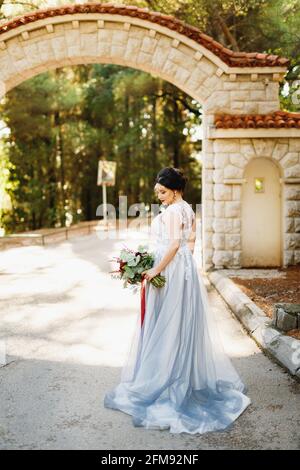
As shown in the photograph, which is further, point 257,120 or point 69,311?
point 257,120

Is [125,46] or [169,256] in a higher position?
[125,46]

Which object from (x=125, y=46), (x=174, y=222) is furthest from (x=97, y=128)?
(x=174, y=222)

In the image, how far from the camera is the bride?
4.29 metres

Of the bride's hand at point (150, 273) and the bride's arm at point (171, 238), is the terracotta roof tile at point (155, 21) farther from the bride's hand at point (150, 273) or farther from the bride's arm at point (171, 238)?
the bride's hand at point (150, 273)

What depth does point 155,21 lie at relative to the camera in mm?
10531

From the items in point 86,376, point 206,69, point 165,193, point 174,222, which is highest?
point 206,69

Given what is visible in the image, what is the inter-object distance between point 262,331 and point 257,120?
574cm

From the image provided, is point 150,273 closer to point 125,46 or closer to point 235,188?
point 235,188

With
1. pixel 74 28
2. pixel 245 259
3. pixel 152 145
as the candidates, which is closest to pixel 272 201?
pixel 245 259

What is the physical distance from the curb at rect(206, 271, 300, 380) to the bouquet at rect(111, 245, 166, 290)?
1.75 m

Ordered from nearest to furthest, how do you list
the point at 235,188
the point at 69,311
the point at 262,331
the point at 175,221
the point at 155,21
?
the point at 175,221, the point at 262,331, the point at 69,311, the point at 155,21, the point at 235,188

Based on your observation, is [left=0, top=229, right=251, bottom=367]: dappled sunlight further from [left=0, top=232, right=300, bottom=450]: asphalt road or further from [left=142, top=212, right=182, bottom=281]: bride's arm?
[left=142, top=212, right=182, bottom=281]: bride's arm

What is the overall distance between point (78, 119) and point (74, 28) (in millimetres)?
18741
